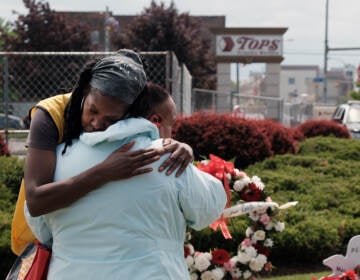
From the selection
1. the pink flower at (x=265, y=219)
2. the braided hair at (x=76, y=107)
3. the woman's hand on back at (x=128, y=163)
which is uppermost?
the braided hair at (x=76, y=107)

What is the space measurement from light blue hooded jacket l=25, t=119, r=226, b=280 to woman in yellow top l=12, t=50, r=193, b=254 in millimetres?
35

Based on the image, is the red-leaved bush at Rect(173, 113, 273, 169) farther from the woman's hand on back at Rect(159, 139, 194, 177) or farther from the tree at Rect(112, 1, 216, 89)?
the tree at Rect(112, 1, 216, 89)

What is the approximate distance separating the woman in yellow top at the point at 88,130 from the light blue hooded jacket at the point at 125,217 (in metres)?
0.04

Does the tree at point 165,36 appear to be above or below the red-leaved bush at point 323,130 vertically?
above

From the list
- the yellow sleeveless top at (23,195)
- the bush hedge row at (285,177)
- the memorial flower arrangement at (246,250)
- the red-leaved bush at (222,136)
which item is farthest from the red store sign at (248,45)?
the yellow sleeveless top at (23,195)

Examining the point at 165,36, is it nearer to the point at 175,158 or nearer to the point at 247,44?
the point at 247,44

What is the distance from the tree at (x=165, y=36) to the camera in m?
31.3

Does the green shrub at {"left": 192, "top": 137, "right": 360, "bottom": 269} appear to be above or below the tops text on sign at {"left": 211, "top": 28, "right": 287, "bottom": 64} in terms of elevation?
below

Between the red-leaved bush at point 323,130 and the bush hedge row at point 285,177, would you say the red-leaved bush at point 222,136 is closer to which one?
the bush hedge row at point 285,177

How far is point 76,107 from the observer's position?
249 cm

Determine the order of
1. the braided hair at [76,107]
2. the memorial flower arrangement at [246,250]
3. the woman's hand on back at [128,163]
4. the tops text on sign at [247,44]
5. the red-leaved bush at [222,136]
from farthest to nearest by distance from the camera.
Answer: the tops text on sign at [247,44] → the red-leaved bush at [222,136] → the memorial flower arrangement at [246,250] → the braided hair at [76,107] → the woman's hand on back at [128,163]

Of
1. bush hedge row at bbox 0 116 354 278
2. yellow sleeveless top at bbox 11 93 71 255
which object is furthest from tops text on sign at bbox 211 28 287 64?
yellow sleeveless top at bbox 11 93 71 255

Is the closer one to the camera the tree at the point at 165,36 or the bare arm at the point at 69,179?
the bare arm at the point at 69,179

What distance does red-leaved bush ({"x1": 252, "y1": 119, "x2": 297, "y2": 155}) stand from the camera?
35.2ft
